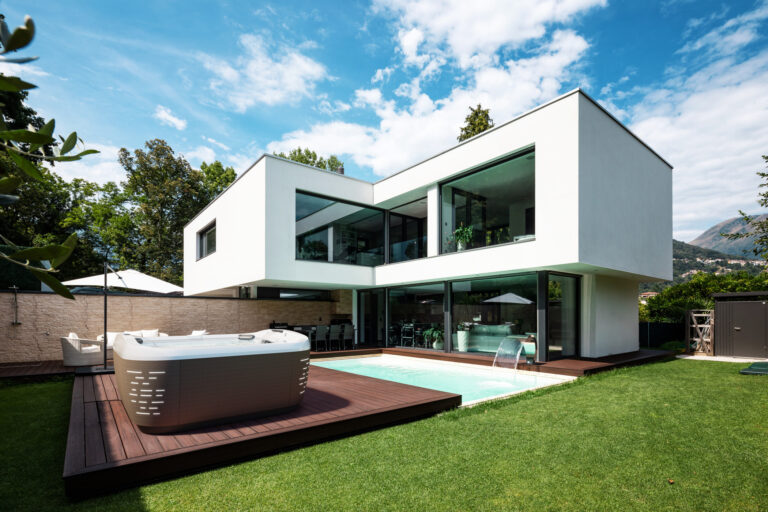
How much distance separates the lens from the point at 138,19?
5641 mm

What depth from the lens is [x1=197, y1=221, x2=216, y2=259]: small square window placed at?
16.0 m

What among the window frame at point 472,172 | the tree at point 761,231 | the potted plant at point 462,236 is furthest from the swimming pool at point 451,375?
the tree at point 761,231

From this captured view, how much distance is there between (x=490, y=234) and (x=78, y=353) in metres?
10.3

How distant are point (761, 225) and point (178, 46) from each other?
22.2 m

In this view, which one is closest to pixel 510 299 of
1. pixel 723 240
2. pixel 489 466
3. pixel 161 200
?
pixel 489 466

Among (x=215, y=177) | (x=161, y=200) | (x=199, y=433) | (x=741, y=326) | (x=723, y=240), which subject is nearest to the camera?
(x=199, y=433)

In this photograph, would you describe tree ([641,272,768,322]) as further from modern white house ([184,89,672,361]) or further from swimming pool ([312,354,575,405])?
swimming pool ([312,354,575,405])

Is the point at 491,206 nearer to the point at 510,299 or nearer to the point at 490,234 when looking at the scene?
the point at 490,234

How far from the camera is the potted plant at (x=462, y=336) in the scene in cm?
1172

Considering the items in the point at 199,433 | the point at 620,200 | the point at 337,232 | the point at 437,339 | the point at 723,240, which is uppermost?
the point at 723,240

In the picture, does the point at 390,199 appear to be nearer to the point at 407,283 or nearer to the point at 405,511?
the point at 407,283

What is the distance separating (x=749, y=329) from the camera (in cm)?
1155

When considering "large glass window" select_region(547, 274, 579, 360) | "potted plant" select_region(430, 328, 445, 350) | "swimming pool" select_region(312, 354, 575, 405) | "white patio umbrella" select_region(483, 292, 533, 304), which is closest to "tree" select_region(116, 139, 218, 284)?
"swimming pool" select_region(312, 354, 575, 405)

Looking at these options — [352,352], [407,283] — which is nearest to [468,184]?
[407,283]
